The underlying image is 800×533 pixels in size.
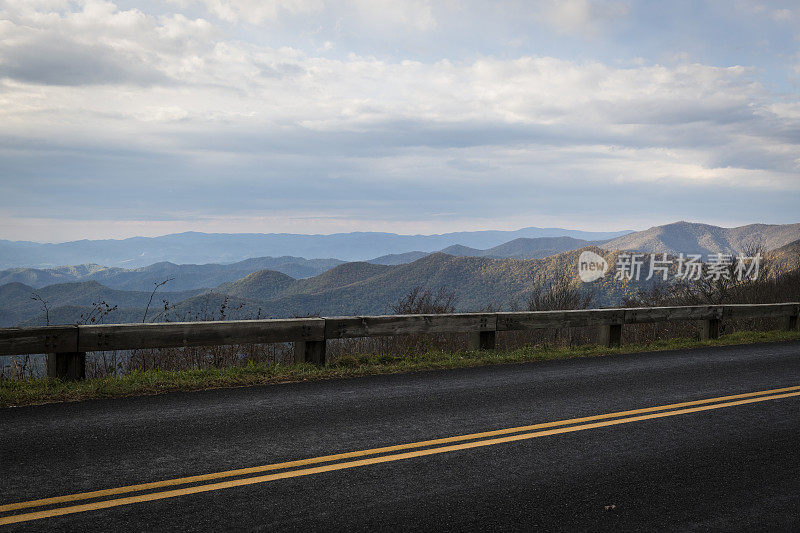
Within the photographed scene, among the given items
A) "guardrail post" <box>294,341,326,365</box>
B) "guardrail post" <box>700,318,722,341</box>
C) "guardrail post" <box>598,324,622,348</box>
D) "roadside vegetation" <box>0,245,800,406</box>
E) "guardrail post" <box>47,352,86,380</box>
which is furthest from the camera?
"guardrail post" <box>700,318,722,341</box>

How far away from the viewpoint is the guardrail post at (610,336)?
12.4 m

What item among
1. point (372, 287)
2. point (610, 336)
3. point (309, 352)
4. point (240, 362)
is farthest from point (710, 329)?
point (372, 287)

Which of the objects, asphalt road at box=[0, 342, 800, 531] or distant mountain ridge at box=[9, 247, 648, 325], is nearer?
asphalt road at box=[0, 342, 800, 531]

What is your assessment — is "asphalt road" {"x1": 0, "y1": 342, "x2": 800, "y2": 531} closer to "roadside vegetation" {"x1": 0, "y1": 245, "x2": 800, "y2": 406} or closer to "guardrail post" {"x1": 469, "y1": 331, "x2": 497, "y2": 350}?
"roadside vegetation" {"x1": 0, "y1": 245, "x2": 800, "y2": 406}

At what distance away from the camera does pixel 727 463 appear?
17.9 feet

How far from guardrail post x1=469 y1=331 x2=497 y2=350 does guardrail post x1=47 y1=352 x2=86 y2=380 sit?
651cm

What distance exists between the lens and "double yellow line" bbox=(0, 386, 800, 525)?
418 centimetres

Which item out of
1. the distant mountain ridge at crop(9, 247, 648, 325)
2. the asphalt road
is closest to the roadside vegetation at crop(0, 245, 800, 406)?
the asphalt road

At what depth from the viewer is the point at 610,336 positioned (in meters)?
12.5

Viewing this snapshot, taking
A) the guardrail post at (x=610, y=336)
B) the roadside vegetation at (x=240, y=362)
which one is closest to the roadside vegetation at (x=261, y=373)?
the roadside vegetation at (x=240, y=362)

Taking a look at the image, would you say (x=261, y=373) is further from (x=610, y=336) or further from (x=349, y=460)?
(x=610, y=336)

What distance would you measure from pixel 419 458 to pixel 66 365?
5362mm

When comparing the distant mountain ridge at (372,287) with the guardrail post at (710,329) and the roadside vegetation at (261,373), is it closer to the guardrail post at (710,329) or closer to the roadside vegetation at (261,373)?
the guardrail post at (710,329)

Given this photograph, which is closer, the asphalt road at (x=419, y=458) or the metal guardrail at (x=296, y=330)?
the asphalt road at (x=419, y=458)
